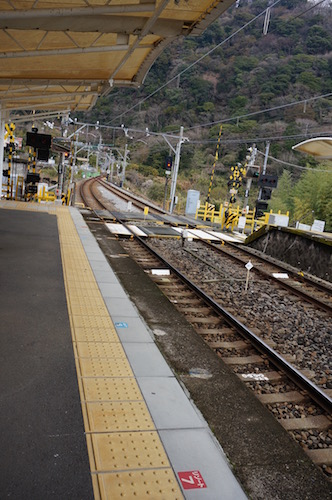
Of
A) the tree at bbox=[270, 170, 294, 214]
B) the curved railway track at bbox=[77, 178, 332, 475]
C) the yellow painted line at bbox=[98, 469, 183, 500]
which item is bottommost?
the curved railway track at bbox=[77, 178, 332, 475]

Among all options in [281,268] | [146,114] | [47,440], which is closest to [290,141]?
[146,114]

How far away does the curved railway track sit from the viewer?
393 cm

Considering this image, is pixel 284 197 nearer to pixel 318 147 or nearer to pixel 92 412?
pixel 318 147

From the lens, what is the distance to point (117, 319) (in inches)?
220

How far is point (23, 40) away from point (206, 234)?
37.7 ft

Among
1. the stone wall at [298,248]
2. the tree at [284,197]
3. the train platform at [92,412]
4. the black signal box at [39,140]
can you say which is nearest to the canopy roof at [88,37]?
the train platform at [92,412]

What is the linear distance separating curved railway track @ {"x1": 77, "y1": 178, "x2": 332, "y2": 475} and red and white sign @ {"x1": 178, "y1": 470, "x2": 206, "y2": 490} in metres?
1.25

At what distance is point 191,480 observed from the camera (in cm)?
270

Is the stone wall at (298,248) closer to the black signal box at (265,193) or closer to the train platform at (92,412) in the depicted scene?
the black signal box at (265,193)

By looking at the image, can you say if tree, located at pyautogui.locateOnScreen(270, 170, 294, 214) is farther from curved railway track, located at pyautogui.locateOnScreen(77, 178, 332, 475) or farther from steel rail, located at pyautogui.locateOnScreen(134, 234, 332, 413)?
steel rail, located at pyautogui.locateOnScreen(134, 234, 332, 413)

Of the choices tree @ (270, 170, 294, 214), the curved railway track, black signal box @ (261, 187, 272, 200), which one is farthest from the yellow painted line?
tree @ (270, 170, 294, 214)

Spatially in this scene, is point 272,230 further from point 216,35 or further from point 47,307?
point 216,35

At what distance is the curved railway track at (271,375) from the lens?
393 cm

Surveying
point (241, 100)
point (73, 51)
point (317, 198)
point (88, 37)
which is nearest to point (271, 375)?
point (73, 51)
